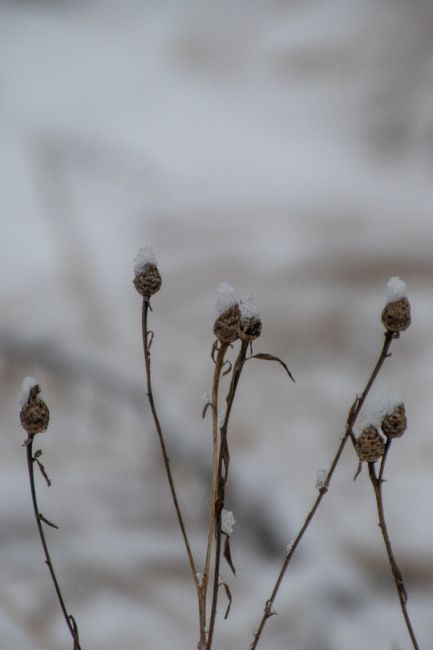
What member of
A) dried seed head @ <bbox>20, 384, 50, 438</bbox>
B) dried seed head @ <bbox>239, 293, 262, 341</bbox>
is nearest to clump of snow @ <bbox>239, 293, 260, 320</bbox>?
dried seed head @ <bbox>239, 293, 262, 341</bbox>

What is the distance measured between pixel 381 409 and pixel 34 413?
196 millimetres

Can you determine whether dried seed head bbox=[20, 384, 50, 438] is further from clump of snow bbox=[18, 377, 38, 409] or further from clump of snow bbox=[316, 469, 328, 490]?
clump of snow bbox=[316, 469, 328, 490]

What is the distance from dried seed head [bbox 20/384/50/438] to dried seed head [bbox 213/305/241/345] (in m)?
0.11

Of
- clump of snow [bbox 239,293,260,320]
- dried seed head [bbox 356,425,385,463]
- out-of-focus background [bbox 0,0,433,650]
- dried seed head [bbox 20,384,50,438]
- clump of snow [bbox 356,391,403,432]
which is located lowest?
dried seed head [bbox 20,384,50,438]

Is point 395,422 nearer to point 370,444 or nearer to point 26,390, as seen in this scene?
point 370,444

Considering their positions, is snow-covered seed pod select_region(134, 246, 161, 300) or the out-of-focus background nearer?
snow-covered seed pod select_region(134, 246, 161, 300)

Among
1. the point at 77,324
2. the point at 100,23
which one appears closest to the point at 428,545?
the point at 77,324

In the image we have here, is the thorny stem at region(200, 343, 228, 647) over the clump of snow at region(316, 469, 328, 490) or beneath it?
beneath

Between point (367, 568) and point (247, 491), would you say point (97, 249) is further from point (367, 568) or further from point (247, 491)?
point (367, 568)

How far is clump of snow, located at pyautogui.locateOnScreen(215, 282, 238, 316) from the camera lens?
43cm

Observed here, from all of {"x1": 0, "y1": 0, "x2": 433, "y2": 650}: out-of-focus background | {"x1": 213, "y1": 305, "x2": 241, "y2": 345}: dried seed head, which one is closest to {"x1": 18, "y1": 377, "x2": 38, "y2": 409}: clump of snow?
{"x1": 213, "y1": 305, "x2": 241, "y2": 345}: dried seed head

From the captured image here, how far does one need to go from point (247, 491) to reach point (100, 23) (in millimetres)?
1290

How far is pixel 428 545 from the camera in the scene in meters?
1.15

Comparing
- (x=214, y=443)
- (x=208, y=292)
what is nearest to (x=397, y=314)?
(x=214, y=443)
